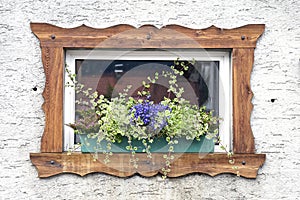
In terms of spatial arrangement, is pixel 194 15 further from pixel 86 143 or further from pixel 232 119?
pixel 86 143

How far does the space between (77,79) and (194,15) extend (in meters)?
0.87

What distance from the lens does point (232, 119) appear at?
125 inches

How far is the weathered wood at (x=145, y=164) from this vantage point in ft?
10.1

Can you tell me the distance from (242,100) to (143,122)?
0.66m

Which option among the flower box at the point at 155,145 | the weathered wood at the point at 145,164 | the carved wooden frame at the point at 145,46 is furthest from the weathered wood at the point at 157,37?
the weathered wood at the point at 145,164

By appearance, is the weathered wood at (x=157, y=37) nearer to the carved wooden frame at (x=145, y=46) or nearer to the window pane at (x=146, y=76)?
the carved wooden frame at (x=145, y=46)

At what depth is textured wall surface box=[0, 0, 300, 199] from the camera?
10.3 feet

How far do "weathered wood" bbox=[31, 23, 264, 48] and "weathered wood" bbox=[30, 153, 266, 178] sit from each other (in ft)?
Answer: 2.29

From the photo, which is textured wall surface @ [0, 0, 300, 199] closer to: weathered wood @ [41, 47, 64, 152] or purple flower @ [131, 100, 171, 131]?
weathered wood @ [41, 47, 64, 152]

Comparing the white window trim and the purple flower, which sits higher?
the white window trim

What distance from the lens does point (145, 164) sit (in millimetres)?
3090

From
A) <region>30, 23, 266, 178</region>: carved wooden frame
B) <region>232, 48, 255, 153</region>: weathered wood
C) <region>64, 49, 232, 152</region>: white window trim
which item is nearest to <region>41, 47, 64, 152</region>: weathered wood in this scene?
<region>30, 23, 266, 178</region>: carved wooden frame

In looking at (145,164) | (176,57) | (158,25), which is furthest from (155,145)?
(158,25)

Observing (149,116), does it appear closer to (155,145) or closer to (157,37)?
(155,145)
